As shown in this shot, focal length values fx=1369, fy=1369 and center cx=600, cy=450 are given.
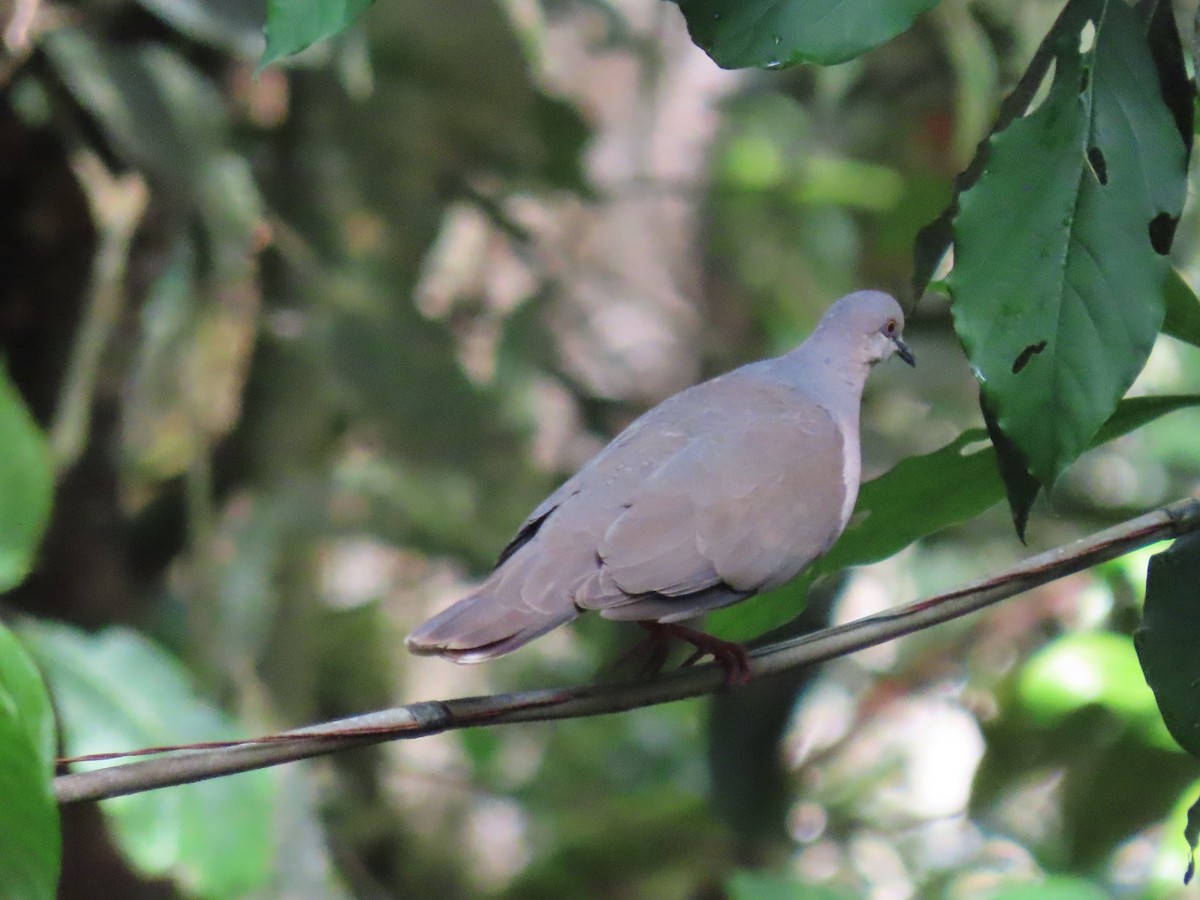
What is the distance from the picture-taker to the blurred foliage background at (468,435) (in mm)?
3199

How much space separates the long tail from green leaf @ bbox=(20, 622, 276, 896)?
113cm

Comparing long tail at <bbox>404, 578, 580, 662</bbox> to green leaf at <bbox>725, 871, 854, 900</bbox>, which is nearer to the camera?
long tail at <bbox>404, 578, 580, 662</bbox>

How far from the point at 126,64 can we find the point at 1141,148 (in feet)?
8.42

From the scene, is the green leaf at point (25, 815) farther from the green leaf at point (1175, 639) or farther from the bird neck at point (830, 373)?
the bird neck at point (830, 373)

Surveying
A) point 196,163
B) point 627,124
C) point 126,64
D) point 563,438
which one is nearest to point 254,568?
point 196,163

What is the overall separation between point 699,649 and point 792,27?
103 cm

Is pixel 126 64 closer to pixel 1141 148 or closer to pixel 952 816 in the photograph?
pixel 1141 148

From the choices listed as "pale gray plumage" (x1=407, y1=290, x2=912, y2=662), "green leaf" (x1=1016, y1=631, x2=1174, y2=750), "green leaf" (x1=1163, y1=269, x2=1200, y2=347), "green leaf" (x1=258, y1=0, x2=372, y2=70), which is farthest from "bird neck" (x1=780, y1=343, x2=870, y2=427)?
"green leaf" (x1=1016, y1=631, x2=1174, y2=750)

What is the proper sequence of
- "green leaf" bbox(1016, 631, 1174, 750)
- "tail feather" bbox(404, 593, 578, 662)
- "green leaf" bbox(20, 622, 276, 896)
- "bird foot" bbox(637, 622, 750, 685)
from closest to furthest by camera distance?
"tail feather" bbox(404, 593, 578, 662), "bird foot" bbox(637, 622, 750, 685), "green leaf" bbox(20, 622, 276, 896), "green leaf" bbox(1016, 631, 1174, 750)

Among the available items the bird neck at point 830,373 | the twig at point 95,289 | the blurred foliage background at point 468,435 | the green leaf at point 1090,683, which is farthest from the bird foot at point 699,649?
the twig at point 95,289

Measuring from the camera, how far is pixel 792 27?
49.5 inches

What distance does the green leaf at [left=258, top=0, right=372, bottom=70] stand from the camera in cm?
118

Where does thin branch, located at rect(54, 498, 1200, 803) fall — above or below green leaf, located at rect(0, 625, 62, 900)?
below

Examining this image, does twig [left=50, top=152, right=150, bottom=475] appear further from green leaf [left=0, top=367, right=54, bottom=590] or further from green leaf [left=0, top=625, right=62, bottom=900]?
green leaf [left=0, top=625, right=62, bottom=900]
